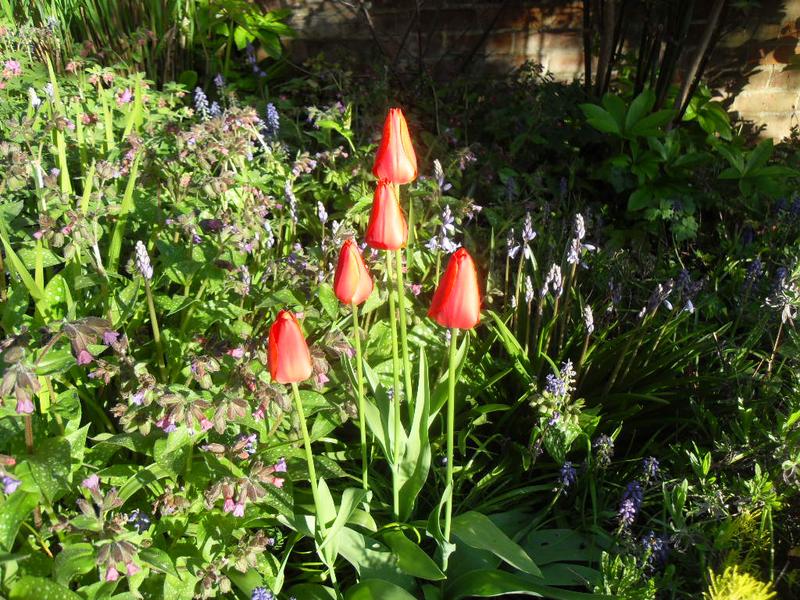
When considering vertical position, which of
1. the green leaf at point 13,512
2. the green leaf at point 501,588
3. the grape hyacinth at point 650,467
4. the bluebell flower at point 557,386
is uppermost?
the green leaf at point 13,512

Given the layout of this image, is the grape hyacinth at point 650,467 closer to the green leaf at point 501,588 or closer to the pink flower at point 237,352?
the green leaf at point 501,588

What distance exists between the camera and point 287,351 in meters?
1.22

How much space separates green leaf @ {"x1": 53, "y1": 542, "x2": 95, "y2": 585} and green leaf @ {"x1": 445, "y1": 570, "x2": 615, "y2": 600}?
79 centimetres

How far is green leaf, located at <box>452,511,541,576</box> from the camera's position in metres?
1.52

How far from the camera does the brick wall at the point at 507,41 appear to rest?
12.0 ft

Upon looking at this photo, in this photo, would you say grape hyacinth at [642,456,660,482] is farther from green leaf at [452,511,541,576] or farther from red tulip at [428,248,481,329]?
red tulip at [428,248,481,329]

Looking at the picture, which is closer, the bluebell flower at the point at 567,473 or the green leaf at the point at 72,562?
the green leaf at the point at 72,562

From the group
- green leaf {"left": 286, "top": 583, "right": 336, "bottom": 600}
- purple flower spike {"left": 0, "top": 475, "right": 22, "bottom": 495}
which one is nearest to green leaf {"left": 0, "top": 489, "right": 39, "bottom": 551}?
purple flower spike {"left": 0, "top": 475, "right": 22, "bottom": 495}

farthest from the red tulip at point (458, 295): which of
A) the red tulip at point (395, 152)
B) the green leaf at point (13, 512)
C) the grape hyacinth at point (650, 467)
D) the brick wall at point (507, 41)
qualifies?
the brick wall at point (507, 41)

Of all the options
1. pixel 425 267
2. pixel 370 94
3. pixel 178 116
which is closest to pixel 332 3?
pixel 370 94

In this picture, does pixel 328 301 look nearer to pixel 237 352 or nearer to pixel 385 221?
pixel 237 352

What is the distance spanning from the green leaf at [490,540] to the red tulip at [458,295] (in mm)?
564

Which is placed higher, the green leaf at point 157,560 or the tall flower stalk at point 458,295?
the tall flower stalk at point 458,295

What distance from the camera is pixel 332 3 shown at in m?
4.07
